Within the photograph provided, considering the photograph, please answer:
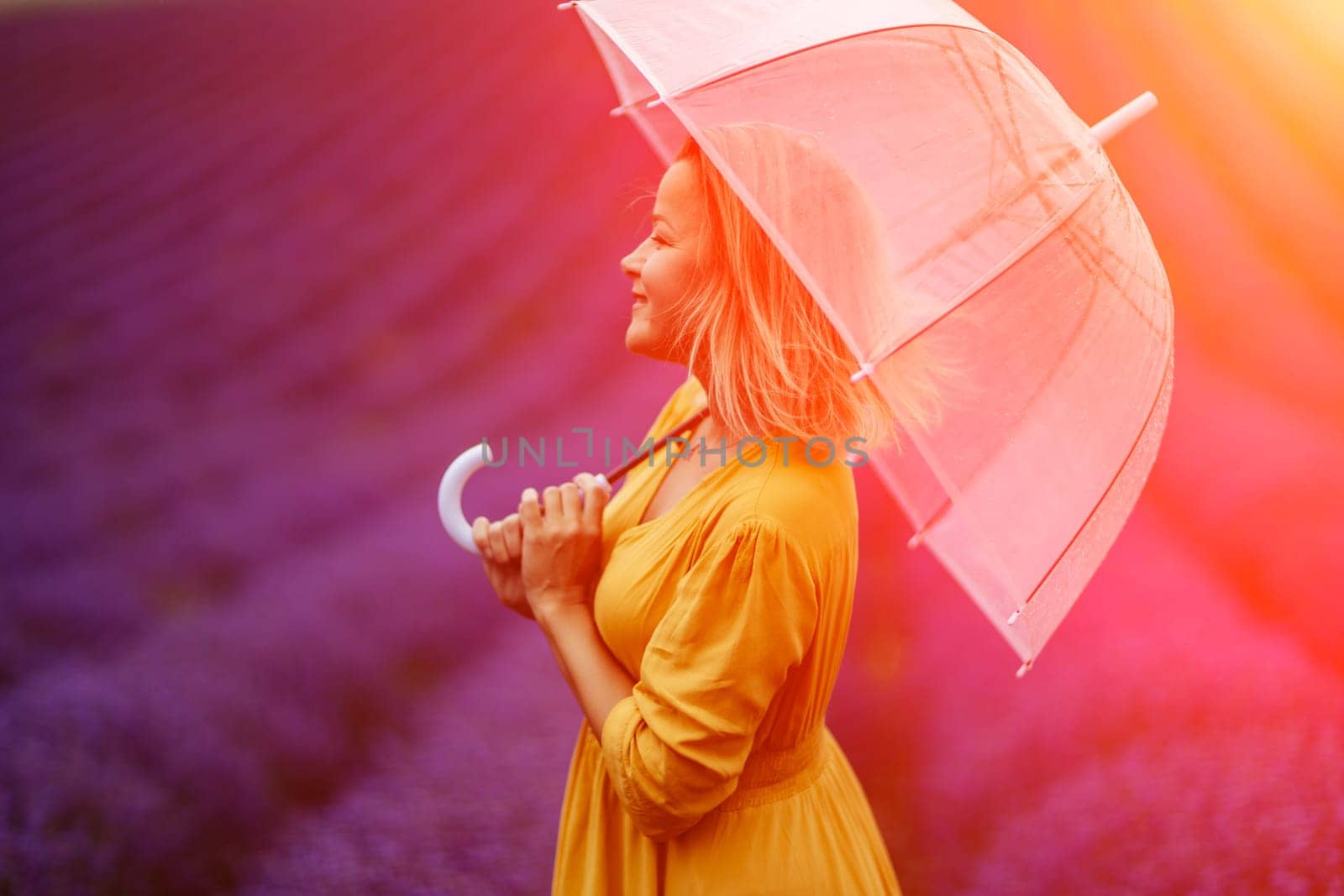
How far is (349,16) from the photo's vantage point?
2.45 meters

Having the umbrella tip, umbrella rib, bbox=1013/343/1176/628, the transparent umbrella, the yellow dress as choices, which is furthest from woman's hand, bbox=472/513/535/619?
the umbrella tip

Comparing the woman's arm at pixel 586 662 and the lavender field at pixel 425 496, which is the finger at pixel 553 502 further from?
the lavender field at pixel 425 496

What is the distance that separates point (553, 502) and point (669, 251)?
1.06ft

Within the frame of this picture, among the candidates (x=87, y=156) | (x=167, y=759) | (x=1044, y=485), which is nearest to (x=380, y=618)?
(x=167, y=759)

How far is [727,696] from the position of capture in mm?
969

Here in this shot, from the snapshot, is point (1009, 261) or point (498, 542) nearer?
point (1009, 261)

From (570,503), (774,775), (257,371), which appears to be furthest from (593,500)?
(257,371)

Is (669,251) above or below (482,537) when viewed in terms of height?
above

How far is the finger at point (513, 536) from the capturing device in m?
1.19

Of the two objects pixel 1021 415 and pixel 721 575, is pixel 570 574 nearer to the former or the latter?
pixel 721 575

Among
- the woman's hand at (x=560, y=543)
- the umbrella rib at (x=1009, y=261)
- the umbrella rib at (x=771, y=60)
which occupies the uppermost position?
the umbrella rib at (x=771, y=60)

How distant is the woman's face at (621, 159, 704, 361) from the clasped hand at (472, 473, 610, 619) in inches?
7.6

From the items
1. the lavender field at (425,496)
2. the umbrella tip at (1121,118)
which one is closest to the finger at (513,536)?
the umbrella tip at (1121,118)

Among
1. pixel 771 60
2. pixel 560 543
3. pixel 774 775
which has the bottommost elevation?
pixel 774 775
